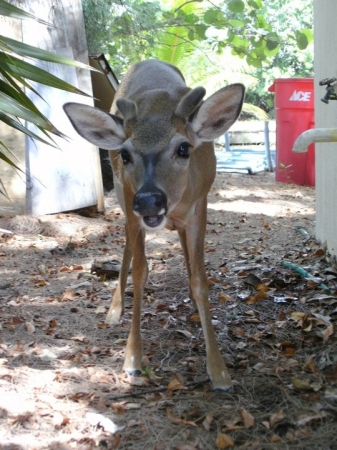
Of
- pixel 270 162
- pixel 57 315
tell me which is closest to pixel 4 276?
pixel 57 315

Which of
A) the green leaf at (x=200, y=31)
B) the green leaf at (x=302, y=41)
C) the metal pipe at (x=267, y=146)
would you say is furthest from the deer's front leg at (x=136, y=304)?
the metal pipe at (x=267, y=146)

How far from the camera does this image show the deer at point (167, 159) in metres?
3.93

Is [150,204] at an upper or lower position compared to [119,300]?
upper

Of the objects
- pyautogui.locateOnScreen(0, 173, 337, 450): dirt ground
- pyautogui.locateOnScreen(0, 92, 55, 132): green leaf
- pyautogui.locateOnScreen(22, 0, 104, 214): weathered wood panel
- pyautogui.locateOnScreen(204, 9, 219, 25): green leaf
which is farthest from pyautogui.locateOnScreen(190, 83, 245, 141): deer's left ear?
pyautogui.locateOnScreen(204, 9, 219, 25): green leaf

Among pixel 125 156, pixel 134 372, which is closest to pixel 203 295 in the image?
pixel 134 372

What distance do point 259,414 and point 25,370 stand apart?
1.45 metres

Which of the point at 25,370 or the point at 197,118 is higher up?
the point at 197,118

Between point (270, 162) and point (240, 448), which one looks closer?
point (240, 448)

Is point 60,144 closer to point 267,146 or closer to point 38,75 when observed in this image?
point 38,75

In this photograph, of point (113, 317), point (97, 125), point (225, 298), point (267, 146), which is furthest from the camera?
point (267, 146)

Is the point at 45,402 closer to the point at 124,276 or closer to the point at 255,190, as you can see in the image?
the point at 124,276

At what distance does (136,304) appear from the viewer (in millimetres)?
4453

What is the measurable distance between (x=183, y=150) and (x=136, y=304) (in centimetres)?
108

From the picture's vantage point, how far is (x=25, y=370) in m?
4.09
